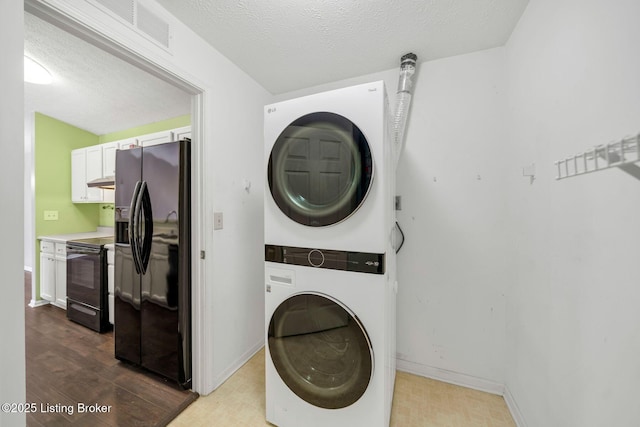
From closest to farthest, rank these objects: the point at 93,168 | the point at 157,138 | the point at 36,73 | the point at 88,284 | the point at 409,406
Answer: the point at 409,406 < the point at 36,73 < the point at 157,138 < the point at 88,284 < the point at 93,168

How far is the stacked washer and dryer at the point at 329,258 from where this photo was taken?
1.12 metres

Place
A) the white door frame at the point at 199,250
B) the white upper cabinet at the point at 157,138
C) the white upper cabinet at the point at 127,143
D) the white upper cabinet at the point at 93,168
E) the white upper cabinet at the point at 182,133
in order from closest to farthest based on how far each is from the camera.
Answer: the white door frame at the point at 199,250 → the white upper cabinet at the point at 182,133 → the white upper cabinet at the point at 157,138 → the white upper cabinet at the point at 127,143 → the white upper cabinet at the point at 93,168

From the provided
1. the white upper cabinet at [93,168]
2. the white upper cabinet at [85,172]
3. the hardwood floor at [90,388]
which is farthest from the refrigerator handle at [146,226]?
the white upper cabinet at [85,172]

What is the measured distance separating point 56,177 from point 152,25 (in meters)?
3.47

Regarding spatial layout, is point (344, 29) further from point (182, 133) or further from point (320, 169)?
point (182, 133)

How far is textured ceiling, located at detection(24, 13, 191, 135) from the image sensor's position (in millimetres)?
1770

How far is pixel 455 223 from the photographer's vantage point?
5.80 ft

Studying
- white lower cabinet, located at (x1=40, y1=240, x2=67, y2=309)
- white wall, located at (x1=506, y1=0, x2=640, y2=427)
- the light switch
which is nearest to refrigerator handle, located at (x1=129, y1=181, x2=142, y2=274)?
the light switch

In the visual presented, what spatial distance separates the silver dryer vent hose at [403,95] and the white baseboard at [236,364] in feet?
6.93

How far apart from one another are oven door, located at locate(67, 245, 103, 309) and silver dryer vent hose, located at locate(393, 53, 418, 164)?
10.2ft

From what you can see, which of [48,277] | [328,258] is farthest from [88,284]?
[328,258]

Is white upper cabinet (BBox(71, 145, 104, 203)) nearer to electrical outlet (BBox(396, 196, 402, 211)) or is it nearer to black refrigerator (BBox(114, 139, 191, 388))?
black refrigerator (BBox(114, 139, 191, 388))

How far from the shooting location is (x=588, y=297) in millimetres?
864

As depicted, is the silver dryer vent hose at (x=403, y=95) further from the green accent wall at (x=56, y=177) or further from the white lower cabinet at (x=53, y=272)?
the green accent wall at (x=56, y=177)
